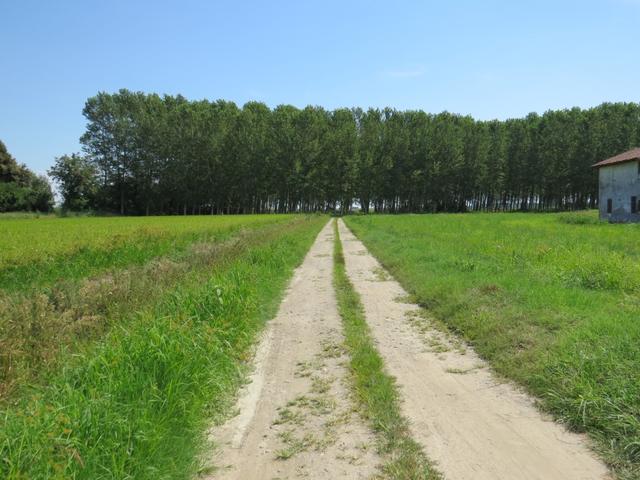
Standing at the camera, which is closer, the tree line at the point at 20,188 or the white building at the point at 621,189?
the white building at the point at 621,189

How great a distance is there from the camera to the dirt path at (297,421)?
13.1ft

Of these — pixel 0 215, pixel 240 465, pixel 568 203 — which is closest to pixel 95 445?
pixel 240 465

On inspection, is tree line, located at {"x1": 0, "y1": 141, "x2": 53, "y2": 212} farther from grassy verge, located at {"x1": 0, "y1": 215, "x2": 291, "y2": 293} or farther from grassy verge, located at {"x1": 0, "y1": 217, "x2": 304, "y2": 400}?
grassy verge, located at {"x1": 0, "y1": 217, "x2": 304, "y2": 400}

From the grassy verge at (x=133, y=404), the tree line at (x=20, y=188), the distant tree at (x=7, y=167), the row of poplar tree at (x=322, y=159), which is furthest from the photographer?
the row of poplar tree at (x=322, y=159)

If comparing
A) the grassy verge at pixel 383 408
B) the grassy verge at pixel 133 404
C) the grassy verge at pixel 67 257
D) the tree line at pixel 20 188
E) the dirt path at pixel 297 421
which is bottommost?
the dirt path at pixel 297 421

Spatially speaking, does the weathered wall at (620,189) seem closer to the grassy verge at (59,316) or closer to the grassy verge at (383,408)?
the grassy verge at (383,408)

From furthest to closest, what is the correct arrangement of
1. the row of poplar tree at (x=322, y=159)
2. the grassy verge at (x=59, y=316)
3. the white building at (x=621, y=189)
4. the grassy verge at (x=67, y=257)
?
the row of poplar tree at (x=322, y=159)
the white building at (x=621, y=189)
the grassy verge at (x=67, y=257)
the grassy verge at (x=59, y=316)

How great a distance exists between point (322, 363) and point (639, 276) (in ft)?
27.0

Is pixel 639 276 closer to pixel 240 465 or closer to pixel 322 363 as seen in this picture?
pixel 322 363

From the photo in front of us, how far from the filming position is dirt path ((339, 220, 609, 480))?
151 inches

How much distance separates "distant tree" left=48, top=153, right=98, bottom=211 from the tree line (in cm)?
254

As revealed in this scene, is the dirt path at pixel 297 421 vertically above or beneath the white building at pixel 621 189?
beneath

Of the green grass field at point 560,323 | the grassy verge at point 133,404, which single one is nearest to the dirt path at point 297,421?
the grassy verge at point 133,404

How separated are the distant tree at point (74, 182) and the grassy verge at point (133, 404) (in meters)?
76.6
